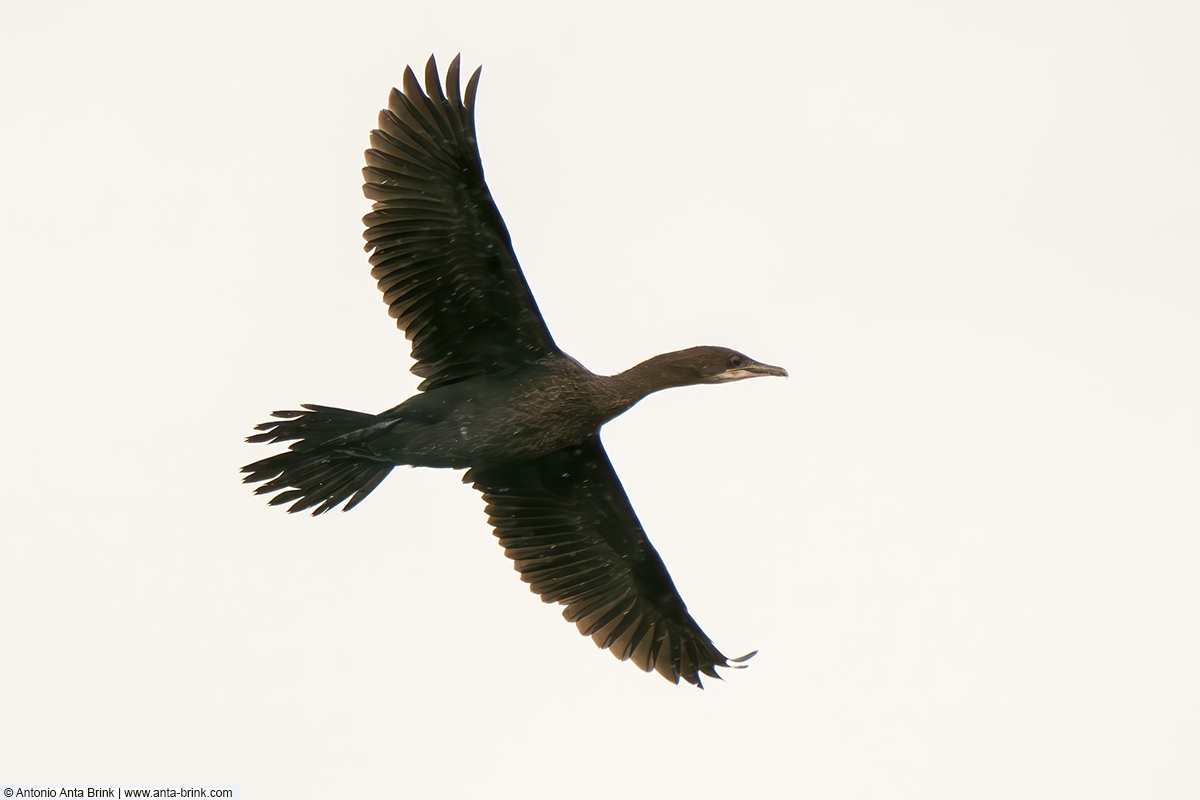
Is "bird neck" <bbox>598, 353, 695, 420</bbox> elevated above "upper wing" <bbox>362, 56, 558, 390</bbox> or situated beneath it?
situated beneath

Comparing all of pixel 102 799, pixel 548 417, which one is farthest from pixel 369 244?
pixel 102 799

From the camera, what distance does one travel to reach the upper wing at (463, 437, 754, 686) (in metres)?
10.9

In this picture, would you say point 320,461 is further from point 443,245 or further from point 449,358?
point 443,245

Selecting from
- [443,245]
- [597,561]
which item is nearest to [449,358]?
[443,245]

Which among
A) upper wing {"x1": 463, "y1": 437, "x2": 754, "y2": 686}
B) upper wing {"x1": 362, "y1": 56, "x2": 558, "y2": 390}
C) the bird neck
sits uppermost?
upper wing {"x1": 362, "y1": 56, "x2": 558, "y2": 390}

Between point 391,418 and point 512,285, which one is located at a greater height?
point 512,285

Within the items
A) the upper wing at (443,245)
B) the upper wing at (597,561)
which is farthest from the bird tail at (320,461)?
the upper wing at (597,561)

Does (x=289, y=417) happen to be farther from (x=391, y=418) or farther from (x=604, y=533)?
(x=604, y=533)

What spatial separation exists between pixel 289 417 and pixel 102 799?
4103mm

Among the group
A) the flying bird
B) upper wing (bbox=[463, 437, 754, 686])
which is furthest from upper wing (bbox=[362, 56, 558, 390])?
upper wing (bbox=[463, 437, 754, 686])

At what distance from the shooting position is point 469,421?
973 centimetres

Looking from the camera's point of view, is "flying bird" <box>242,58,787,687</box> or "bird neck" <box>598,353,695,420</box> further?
"bird neck" <box>598,353,695,420</box>

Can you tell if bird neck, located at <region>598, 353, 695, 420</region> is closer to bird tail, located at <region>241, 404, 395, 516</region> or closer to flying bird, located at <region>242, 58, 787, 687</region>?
flying bird, located at <region>242, 58, 787, 687</region>

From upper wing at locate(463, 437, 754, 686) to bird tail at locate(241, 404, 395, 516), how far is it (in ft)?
4.07
